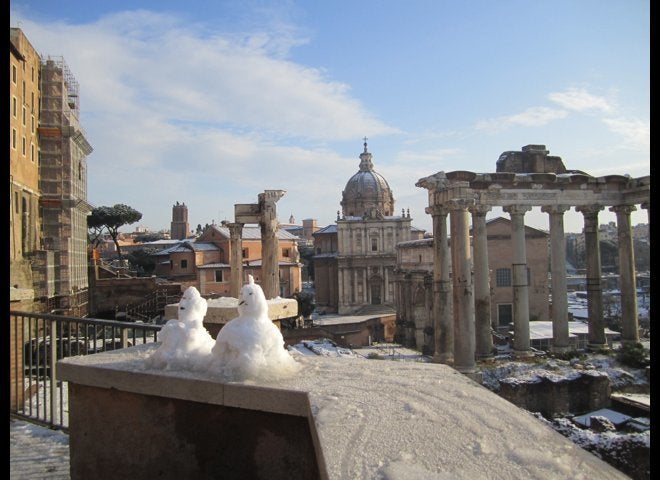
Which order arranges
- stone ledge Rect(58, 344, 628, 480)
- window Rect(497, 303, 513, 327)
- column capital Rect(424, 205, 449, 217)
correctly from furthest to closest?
window Rect(497, 303, 513, 327) < column capital Rect(424, 205, 449, 217) < stone ledge Rect(58, 344, 628, 480)

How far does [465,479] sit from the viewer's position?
7.39 ft

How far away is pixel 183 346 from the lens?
3.74 m

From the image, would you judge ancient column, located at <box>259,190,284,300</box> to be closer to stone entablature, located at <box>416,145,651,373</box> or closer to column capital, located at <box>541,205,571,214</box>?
stone entablature, located at <box>416,145,651,373</box>

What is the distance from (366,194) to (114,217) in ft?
74.8

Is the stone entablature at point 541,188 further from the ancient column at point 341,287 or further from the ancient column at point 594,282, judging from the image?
the ancient column at point 341,287

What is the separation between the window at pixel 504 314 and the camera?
35.6m

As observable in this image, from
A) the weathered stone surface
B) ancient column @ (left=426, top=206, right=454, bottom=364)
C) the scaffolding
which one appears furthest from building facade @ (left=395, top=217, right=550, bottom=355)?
the scaffolding

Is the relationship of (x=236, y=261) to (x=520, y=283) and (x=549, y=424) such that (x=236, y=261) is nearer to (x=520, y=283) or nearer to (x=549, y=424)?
(x=520, y=283)

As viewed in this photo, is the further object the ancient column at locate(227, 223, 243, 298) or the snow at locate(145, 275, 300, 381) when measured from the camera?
the ancient column at locate(227, 223, 243, 298)

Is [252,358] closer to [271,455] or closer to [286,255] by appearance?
[271,455]

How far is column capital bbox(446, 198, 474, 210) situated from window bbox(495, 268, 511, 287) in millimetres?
23992

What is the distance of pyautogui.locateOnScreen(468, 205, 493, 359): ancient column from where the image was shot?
49.5 feet

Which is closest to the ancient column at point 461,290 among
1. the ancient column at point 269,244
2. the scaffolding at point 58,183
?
the ancient column at point 269,244

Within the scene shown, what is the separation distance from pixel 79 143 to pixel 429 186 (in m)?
22.2
